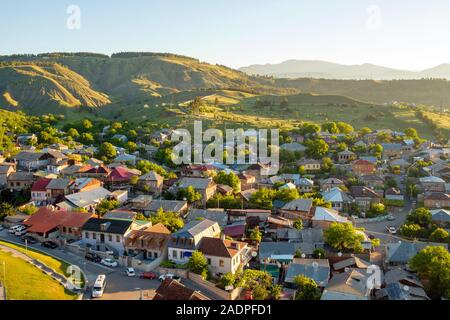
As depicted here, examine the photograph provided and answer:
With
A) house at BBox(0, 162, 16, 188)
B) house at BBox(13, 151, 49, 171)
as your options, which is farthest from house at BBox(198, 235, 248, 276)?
house at BBox(13, 151, 49, 171)

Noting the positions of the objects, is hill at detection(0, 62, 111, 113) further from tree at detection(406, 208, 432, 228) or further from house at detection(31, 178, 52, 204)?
tree at detection(406, 208, 432, 228)

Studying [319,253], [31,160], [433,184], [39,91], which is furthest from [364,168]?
[39,91]

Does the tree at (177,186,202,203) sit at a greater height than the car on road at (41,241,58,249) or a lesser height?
greater

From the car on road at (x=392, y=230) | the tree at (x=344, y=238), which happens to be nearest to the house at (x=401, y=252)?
the tree at (x=344, y=238)
